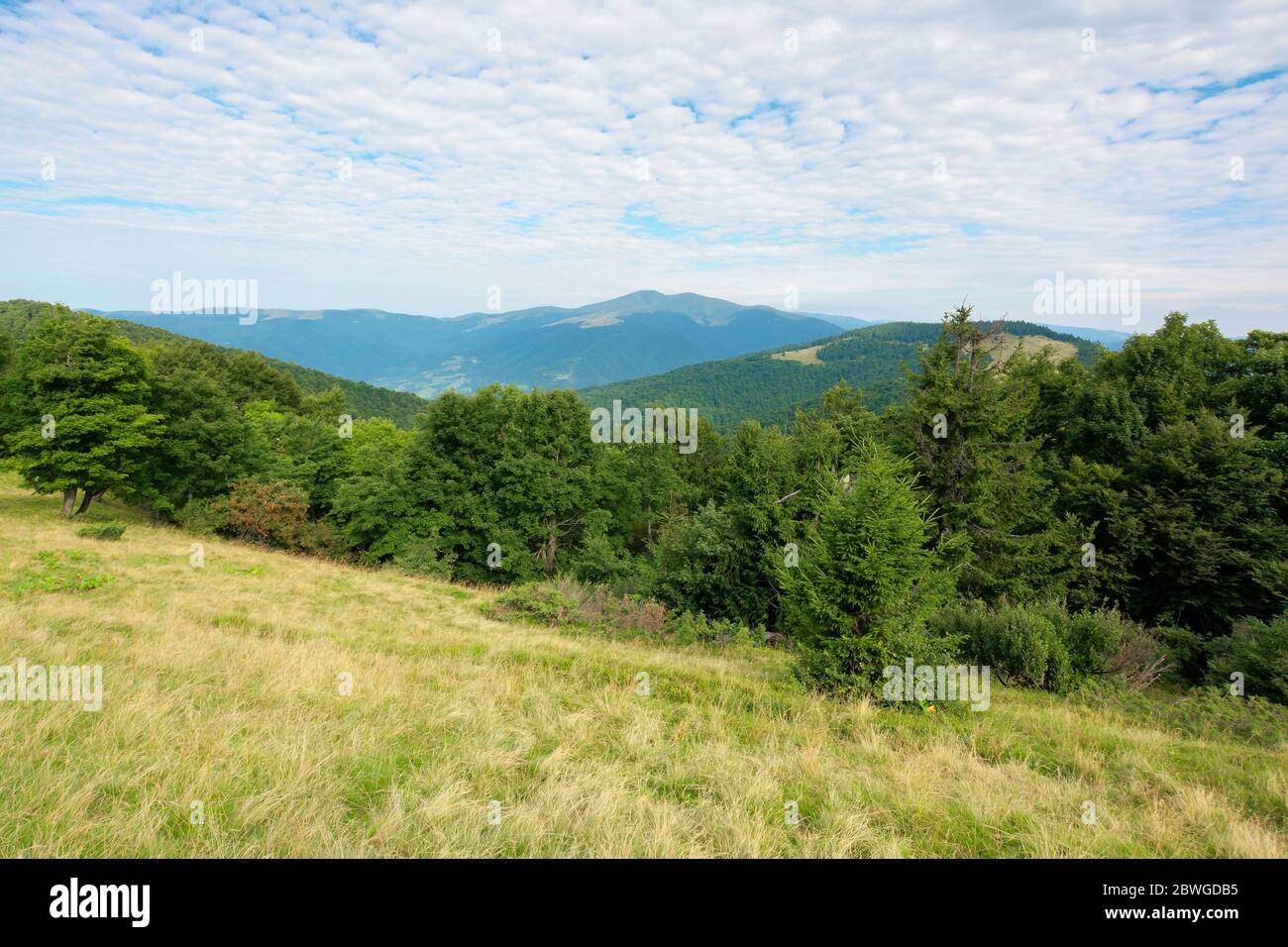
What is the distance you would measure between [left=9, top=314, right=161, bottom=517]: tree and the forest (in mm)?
122

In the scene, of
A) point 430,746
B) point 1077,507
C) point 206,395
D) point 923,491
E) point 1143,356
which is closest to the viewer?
point 430,746

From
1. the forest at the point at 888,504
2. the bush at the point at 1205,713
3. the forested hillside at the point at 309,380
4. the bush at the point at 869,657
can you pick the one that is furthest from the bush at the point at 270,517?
the forested hillside at the point at 309,380

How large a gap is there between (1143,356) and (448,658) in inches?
1377

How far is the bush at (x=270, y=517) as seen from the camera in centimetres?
2862

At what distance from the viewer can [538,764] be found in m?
4.75

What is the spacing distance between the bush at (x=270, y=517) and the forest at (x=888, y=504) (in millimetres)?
136

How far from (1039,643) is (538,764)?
450 inches

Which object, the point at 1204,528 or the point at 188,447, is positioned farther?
the point at 188,447

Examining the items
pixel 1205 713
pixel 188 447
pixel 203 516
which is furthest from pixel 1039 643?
pixel 188 447

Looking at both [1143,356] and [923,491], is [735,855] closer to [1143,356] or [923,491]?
[923,491]

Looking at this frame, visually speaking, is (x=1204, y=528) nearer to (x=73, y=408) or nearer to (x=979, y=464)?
(x=979, y=464)
